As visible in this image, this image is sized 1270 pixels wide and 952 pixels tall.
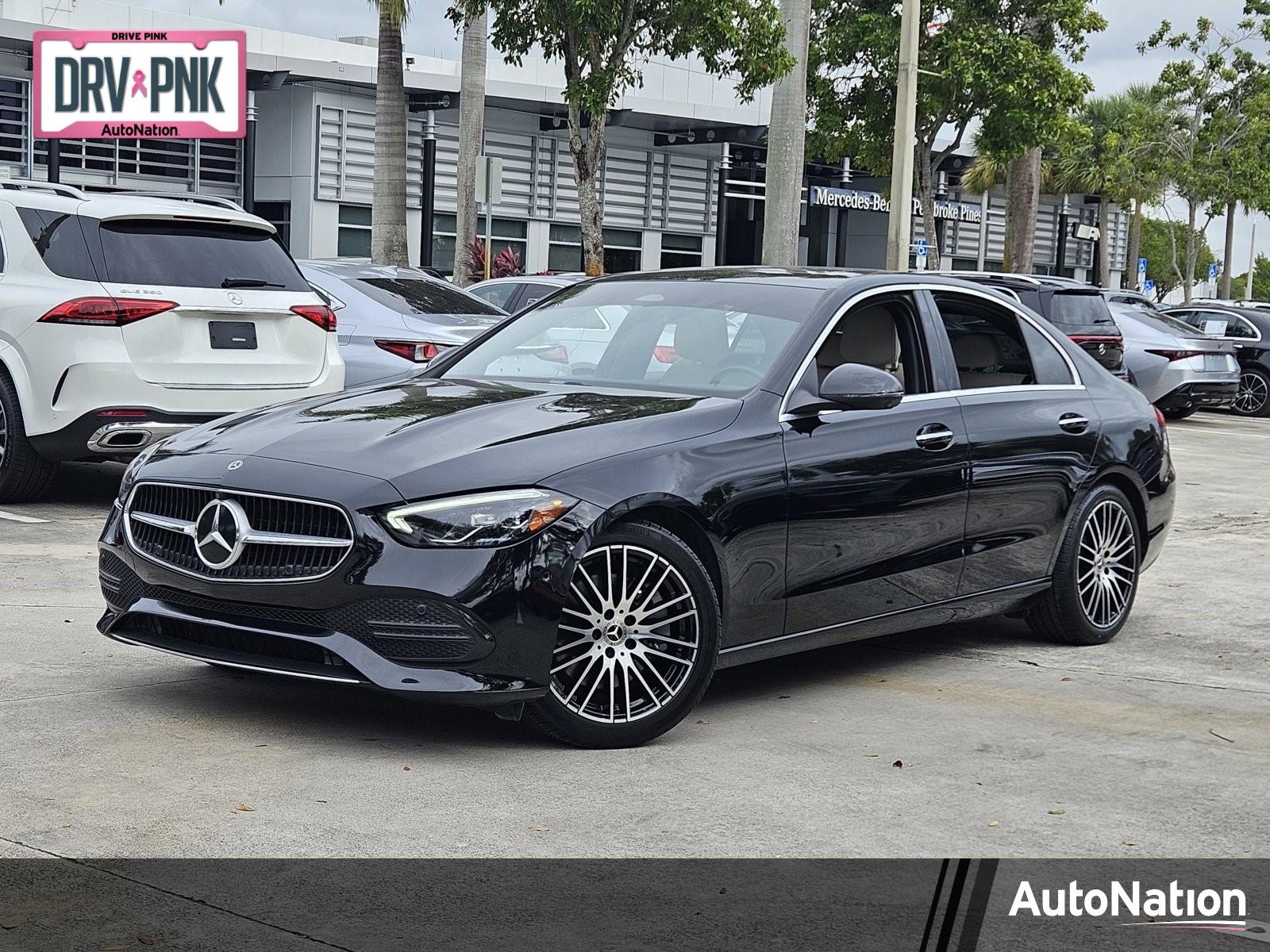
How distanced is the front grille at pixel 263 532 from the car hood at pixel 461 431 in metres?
0.17

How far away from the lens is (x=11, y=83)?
33344 mm

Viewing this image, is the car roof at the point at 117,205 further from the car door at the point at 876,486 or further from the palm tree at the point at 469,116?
the palm tree at the point at 469,116

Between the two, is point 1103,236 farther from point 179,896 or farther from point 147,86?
point 179,896

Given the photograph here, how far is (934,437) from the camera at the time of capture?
6.54m

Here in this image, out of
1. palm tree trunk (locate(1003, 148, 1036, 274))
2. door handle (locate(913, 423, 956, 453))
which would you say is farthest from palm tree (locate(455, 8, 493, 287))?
door handle (locate(913, 423, 956, 453))

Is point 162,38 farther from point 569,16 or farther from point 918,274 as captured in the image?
point 918,274

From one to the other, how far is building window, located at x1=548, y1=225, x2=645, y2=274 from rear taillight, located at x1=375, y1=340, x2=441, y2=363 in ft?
92.4

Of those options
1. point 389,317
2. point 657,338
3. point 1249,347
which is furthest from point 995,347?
point 1249,347

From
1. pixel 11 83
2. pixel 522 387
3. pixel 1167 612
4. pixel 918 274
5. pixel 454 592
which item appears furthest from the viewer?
pixel 11 83

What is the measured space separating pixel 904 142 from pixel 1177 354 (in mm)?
4669

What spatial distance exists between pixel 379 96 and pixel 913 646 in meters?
18.8

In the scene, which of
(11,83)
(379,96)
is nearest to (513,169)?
(11,83)

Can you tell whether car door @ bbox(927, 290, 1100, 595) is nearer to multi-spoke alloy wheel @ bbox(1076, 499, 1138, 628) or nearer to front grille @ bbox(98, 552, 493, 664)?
multi-spoke alloy wheel @ bbox(1076, 499, 1138, 628)

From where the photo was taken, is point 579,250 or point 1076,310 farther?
point 579,250
